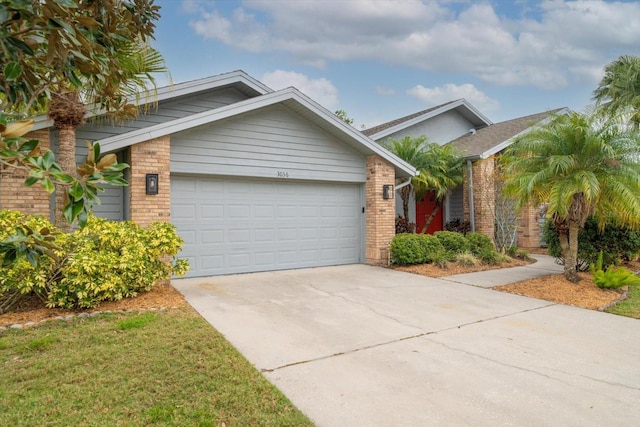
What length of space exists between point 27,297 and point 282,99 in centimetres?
598

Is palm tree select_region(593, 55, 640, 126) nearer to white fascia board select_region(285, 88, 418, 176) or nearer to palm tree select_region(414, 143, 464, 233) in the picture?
palm tree select_region(414, 143, 464, 233)

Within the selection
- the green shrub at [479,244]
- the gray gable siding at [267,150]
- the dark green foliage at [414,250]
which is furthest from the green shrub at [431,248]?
the gray gable siding at [267,150]

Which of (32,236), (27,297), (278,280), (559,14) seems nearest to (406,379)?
(32,236)

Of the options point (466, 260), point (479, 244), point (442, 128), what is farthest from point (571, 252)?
point (442, 128)

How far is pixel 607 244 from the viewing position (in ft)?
28.1

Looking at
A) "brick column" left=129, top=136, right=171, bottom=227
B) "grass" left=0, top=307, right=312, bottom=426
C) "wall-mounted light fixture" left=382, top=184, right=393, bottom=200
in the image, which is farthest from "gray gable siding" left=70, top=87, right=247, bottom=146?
"grass" left=0, top=307, right=312, bottom=426

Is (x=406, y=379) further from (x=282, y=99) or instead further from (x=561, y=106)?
(x=561, y=106)

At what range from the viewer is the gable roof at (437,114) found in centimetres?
1430

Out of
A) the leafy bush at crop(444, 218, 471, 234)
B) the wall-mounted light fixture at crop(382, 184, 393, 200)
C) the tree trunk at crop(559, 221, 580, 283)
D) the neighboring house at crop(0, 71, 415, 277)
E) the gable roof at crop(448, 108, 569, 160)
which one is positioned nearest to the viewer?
the neighboring house at crop(0, 71, 415, 277)

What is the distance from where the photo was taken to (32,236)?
68.8 inches

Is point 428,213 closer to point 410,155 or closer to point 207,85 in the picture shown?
point 410,155

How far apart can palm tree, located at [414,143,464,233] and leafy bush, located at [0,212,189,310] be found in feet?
27.5

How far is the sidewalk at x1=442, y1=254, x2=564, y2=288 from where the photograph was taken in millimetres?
8164

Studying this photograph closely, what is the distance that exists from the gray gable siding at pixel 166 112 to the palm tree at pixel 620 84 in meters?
12.9
